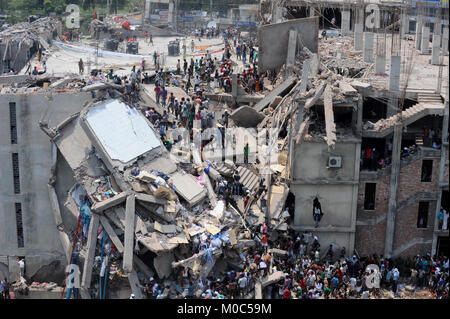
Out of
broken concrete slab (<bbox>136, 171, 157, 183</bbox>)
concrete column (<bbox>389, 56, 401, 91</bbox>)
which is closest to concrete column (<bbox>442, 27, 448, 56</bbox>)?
concrete column (<bbox>389, 56, 401, 91</bbox>)

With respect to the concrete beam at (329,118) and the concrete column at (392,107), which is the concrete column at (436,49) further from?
the concrete beam at (329,118)

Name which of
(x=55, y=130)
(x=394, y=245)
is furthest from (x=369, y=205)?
(x=55, y=130)

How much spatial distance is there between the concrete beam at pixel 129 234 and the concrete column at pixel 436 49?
19953 mm

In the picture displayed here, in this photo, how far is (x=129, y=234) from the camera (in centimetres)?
3259

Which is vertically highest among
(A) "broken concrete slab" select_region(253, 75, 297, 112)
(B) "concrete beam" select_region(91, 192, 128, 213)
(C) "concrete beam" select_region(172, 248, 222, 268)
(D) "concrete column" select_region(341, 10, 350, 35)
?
(D) "concrete column" select_region(341, 10, 350, 35)

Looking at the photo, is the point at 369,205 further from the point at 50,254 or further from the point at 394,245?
the point at 50,254

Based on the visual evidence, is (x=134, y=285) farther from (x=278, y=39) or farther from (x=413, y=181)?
(x=278, y=39)

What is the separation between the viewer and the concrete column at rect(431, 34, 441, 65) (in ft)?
142

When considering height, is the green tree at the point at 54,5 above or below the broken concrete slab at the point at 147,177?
above

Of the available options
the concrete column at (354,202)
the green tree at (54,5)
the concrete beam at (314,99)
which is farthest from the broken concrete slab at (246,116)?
the green tree at (54,5)

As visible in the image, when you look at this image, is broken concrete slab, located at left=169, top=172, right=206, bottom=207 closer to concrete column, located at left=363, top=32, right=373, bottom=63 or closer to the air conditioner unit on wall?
the air conditioner unit on wall

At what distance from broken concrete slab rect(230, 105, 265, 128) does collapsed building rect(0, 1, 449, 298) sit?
0.20 ft

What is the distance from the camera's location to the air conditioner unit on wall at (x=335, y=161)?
36156 millimetres
